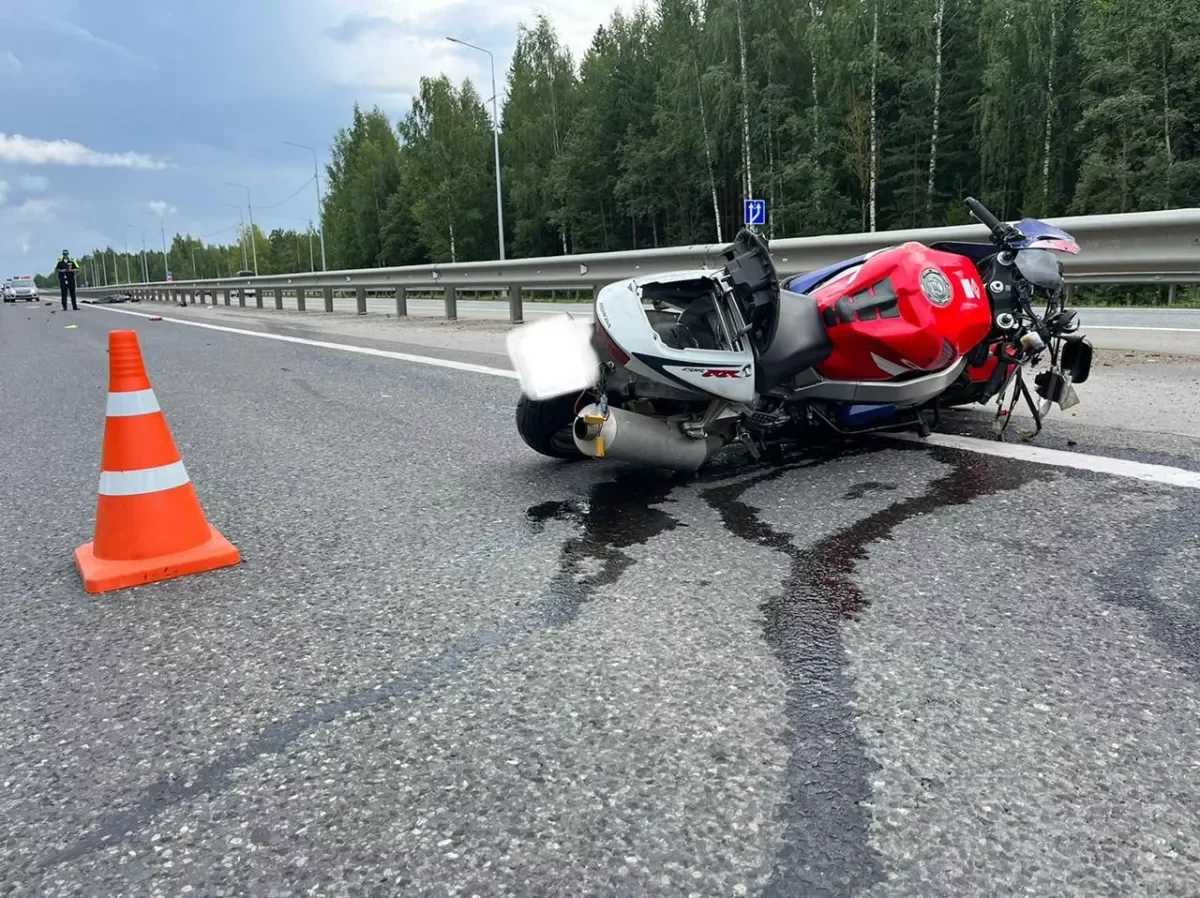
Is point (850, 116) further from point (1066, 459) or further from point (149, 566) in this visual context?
point (149, 566)

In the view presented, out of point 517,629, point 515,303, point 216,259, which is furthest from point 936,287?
point 216,259

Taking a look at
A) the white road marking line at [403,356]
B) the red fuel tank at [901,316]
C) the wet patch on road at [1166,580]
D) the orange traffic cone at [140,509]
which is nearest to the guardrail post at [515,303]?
the white road marking line at [403,356]

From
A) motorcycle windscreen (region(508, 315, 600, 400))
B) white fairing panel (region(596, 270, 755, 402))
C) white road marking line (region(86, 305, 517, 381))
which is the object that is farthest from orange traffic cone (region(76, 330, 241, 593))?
white road marking line (region(86, 305, 517, 381))

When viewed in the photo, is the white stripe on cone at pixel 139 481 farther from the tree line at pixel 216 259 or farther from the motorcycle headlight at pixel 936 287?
the tree line at pixel 216 259

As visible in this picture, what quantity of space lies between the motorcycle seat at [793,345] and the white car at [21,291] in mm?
61672

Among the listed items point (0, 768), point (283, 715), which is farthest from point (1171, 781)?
point (0, 768)

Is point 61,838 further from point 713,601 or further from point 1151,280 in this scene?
point 1151,280

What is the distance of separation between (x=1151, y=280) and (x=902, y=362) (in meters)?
4.70

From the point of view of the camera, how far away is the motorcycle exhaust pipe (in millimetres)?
3373

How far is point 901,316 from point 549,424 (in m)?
1.56

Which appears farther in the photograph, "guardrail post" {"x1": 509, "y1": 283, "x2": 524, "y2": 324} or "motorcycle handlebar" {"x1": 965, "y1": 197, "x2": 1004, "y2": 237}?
"guardrail post" {"x1": 509, "y1": 283, "x2": 524, "y2": 324}

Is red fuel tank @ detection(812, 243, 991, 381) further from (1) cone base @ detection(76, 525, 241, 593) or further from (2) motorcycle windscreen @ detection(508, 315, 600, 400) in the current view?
(1) cone base @ detection(76, 525, 241, 593)

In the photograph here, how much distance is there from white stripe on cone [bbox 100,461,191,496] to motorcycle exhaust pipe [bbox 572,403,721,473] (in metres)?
1.44

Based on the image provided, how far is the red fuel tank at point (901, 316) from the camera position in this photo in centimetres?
361
